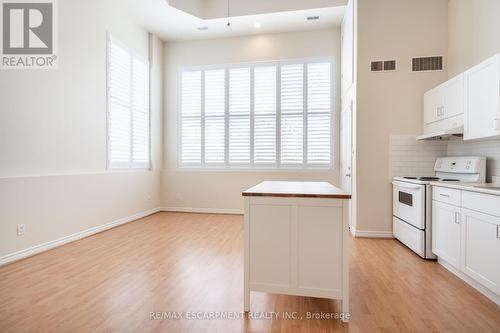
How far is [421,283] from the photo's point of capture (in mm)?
2670

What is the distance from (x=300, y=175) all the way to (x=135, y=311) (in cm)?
426

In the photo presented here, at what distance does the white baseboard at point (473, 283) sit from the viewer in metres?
2.30

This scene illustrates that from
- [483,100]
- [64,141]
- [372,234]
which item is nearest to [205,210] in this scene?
[64,141]

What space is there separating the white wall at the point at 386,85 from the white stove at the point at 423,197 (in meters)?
0.38

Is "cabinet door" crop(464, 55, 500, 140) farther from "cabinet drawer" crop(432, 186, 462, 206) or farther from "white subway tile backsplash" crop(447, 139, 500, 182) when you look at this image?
"cabinet drawer" crop(432, 186, 462, 206)

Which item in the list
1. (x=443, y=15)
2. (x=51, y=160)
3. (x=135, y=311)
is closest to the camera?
(x=135, y=311)

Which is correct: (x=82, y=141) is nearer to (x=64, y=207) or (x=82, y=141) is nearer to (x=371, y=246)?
(x=64, y=207)

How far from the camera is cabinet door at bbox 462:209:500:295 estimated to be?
223 centimetres

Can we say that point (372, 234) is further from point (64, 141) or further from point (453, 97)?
point (64, 141)

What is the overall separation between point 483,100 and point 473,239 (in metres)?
1.44

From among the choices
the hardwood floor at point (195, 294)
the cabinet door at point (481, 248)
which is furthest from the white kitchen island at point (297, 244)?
the cabinet door at point (481, 248)

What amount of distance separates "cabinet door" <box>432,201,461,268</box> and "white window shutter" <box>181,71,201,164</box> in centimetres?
470

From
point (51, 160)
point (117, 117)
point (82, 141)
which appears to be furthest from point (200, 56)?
point (51, 160)

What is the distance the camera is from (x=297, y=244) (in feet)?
6.91
